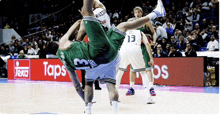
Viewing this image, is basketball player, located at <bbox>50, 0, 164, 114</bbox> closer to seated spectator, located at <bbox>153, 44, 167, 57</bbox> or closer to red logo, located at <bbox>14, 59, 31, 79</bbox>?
seated spectator, located at <bbox>153, 44, 167, 57</bbox>

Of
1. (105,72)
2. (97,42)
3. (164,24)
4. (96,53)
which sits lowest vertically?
(105,72)

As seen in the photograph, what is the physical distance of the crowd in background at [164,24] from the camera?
11.1m

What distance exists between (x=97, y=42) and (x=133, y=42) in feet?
8.84

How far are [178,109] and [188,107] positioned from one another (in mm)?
300

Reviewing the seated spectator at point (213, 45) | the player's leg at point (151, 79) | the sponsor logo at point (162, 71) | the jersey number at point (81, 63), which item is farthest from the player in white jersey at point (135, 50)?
the seated spectator at point (213, 45)

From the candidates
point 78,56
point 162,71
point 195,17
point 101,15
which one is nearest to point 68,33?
point 78,56

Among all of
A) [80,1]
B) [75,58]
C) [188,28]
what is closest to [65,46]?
[75,58]

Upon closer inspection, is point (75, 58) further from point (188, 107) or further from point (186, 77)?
point (186, 77)

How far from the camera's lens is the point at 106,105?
534 centimetres

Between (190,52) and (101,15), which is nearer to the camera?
(101,15)

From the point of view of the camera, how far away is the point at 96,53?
3420mm

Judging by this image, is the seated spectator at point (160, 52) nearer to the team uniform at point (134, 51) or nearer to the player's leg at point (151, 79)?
the player's leg at point (151, 79)

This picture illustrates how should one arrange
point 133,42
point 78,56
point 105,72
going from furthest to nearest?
point 133,42 → point 105,72 → point 78,56

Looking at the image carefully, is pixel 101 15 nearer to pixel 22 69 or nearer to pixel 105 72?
pixel 105 72
